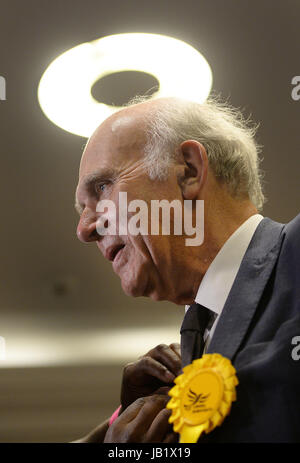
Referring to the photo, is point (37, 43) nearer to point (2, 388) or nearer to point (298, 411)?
point (298, 411)

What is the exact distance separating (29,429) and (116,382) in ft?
2.47

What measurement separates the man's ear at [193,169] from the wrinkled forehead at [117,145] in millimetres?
82

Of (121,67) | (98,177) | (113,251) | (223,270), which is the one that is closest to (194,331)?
(223,270)

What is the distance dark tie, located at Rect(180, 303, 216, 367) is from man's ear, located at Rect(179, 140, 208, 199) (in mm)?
195

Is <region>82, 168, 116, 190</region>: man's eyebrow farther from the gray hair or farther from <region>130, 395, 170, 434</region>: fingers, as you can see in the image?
<region>130, 395, 170, 434</region>: fingers

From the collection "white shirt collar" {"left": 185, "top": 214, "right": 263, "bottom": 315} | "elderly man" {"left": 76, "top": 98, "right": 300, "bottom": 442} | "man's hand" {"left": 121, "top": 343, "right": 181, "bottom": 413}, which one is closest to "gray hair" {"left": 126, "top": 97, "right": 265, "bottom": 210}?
"elderly man" {"left": 76, "top": 98, "right": 300, "bottom": 442}

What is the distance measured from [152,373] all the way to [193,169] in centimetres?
36

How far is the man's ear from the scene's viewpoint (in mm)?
892

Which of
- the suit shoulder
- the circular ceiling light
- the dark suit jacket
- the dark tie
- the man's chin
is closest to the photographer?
the dark suit jacket

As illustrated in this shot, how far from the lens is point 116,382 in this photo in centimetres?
421

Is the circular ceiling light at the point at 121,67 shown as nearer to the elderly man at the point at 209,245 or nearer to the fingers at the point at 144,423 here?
the elderly man at the point at 209,245

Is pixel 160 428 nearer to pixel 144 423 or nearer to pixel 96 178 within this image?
pixel 144 423

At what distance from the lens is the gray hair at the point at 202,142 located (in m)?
0.92

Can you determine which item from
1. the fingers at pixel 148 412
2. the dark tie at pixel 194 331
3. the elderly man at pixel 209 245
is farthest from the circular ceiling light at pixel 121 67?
the fingers at pixel 148 412
